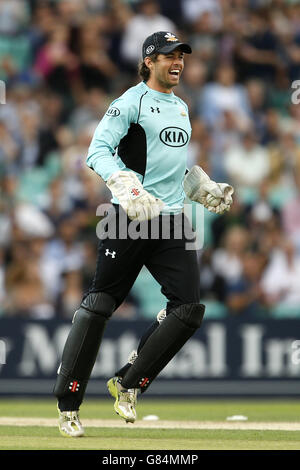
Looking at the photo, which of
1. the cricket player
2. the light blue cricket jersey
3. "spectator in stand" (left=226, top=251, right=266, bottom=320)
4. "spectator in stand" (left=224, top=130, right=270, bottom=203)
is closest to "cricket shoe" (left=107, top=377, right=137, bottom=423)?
the cricket player

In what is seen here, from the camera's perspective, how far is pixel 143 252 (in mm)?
6129

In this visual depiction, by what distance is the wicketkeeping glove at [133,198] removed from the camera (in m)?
5.74

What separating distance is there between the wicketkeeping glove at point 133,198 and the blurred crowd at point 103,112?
4.71 m

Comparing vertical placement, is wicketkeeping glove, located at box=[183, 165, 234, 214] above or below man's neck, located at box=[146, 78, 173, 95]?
below

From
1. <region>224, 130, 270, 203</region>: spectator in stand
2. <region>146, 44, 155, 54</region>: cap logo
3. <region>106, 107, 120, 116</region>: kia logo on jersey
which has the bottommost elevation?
<region>106, 107, 120, 116</region>: kia logo on jersey

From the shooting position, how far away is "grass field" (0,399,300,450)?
224 inches

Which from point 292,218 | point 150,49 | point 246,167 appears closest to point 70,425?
point 150,49

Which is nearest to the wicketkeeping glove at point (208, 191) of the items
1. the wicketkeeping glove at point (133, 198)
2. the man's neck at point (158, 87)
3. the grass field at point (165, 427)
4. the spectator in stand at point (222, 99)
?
the man's neck at point (158, 87)

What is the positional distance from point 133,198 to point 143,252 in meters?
0.50

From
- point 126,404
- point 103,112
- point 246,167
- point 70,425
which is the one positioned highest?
point 103,112

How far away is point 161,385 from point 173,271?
4434 millimetres

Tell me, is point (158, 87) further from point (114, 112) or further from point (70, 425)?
point (70, 425)

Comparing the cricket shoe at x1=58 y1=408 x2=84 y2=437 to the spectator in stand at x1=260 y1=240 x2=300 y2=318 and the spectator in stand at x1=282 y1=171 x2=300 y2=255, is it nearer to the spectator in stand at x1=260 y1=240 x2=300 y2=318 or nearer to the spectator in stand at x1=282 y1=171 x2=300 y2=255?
the spectator in stand at x1=260 y1=240 x2=300 y2=318

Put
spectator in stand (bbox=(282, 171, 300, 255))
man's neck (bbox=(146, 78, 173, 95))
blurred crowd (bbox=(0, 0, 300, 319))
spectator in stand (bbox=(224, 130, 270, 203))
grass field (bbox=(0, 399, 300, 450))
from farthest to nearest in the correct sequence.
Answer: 1. spectator in stand (bbox=(224, 130, 270, 203))
2. spectator in stand (bbox=(282, 171, 300, 255))
3. blurred crowd (bbox=(0, 0, 300, 319))
4. man's neck (bbox=(146, 78, 173, 95))
5. grass field (bbox=(0, 399, 300, 450))
